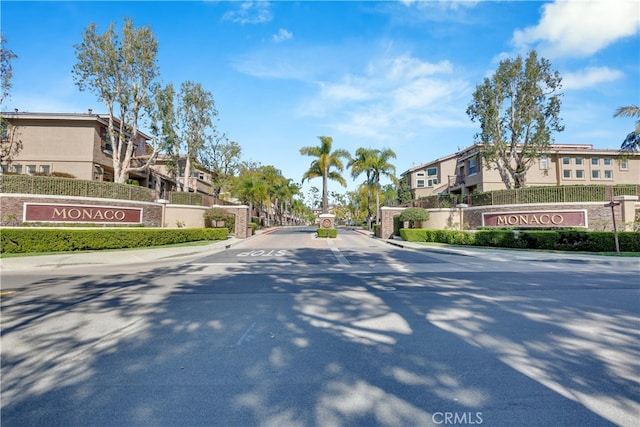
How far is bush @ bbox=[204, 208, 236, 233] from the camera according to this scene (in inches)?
1185

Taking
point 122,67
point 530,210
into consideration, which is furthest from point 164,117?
point 530,210

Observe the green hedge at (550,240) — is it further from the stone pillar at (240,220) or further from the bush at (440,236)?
the stone pillar at (240,220)

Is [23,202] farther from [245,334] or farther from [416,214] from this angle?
[416,214]

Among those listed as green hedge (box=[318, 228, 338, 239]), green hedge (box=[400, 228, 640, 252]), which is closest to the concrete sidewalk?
green hedge (box=[400, 228, 640, 252])

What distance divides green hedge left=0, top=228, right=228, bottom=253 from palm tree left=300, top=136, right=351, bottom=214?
20408 mm

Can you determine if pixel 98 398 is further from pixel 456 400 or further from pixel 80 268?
pixel 80 268

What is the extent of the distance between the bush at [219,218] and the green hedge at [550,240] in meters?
17.9

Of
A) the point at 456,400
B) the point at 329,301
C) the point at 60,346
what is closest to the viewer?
the point at 456,400

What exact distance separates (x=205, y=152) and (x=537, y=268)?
121 ft

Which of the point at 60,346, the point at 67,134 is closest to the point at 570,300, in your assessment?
the point at 60,346

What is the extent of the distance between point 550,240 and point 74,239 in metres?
24.4

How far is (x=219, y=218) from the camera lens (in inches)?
1189

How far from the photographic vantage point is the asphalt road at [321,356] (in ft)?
10.1

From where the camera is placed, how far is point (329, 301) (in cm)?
712
